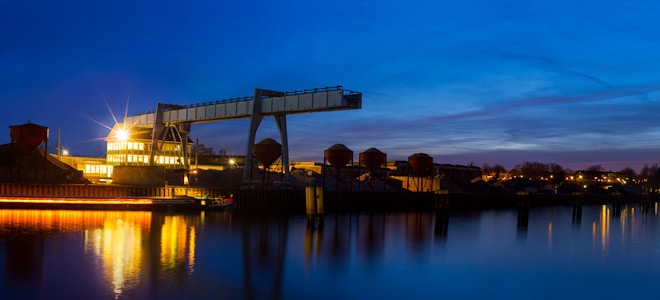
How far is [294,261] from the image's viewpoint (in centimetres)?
2825

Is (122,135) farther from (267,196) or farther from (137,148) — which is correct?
(267,196)

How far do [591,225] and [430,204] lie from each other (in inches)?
892

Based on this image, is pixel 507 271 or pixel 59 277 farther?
pixel 507 271

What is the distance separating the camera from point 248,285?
71.0 ft

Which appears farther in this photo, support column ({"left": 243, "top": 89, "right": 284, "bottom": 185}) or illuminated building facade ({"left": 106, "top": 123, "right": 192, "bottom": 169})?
illuminated building facade ({"left": 106, "top": 123, "right": 192, "bottom": 169})

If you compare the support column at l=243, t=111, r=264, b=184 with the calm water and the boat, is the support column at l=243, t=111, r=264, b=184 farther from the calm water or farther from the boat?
the calm water

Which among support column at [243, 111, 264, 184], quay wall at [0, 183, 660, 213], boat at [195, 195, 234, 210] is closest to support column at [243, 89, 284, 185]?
support column at [243, 111, 264, 184]

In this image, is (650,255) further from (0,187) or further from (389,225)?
(0,187)

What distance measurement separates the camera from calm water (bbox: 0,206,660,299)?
2117cm

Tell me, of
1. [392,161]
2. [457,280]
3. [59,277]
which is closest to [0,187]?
[59,277]

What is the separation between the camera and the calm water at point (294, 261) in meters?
21.2

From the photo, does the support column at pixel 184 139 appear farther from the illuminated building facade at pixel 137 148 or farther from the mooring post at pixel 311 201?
the mooring post at pixel 311 201

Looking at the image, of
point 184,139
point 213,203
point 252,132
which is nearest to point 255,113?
point 252,132

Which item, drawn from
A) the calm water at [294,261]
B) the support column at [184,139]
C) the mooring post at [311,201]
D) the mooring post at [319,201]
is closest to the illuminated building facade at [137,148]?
the support column at [184,139]
